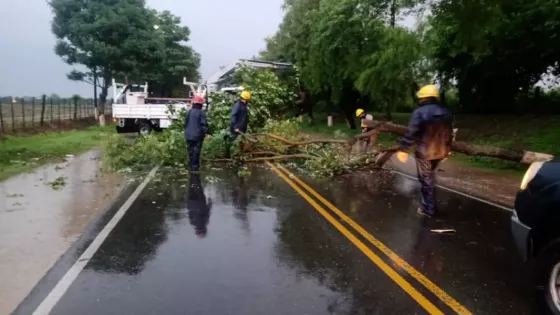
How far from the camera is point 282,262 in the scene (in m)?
6.15

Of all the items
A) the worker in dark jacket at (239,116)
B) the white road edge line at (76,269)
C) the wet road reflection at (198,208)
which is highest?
the worker in dark jacket at (239,116)

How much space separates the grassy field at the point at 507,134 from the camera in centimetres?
1697

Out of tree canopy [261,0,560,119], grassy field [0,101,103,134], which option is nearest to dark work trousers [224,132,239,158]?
tree canopy [261,0,560,119]

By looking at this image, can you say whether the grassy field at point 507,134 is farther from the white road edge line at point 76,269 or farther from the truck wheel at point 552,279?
the truck wheel at point 552,279

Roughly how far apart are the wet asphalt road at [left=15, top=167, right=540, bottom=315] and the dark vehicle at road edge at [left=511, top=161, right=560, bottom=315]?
0.32 metres

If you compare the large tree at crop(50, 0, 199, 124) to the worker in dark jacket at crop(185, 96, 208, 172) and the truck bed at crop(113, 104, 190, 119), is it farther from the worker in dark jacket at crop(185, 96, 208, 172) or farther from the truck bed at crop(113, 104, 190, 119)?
the worker in dark jacket at crop(185, 96, 208, 172)

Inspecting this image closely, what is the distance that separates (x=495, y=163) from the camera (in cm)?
1655

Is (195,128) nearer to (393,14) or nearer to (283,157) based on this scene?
(283,157)

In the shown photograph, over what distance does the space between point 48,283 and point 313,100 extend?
34.2 meters

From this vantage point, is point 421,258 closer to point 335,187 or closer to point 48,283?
point 48,283

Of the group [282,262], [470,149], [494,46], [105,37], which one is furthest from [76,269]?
[105,37]

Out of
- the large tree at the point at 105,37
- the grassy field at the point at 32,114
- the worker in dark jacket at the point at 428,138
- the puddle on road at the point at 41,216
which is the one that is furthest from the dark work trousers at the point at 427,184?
the large tree at the point at 105,37

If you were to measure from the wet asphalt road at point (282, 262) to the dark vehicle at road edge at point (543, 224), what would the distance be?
0.32 meters

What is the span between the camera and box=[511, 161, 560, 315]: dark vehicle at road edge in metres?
4.62
